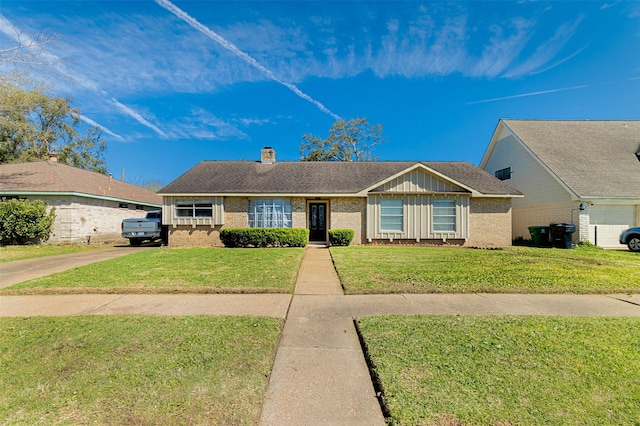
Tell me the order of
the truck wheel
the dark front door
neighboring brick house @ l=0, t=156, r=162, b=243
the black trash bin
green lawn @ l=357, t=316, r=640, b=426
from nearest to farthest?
1. green lawn @ l=357, t=316, r=640, b=426
2. the truck wheel
3. the black trash bin
4. neighboring brick house @ l=0, t=156, r=162, b=243
5. the dark front door

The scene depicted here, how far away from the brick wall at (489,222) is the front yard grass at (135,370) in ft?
44.6

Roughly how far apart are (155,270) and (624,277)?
468 inches

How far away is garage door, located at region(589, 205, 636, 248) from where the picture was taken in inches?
558

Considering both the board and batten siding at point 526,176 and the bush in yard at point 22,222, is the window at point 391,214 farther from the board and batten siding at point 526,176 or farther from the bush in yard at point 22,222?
the bush in yard at point 22,222

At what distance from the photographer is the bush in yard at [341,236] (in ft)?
45.0

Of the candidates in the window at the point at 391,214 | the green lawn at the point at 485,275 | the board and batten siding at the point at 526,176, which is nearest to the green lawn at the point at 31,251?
the green lawn at the point at 485,275

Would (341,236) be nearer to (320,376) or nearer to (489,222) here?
(489,222)

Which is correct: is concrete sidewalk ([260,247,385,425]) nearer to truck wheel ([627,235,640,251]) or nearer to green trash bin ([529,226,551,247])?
green trash bin ([529,226,551,247])

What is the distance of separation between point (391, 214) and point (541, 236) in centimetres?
767

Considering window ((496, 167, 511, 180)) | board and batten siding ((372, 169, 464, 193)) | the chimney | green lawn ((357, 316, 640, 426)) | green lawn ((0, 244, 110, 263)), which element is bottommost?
green lawn ((0, 244, 110, 263))

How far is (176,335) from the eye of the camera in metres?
3.59

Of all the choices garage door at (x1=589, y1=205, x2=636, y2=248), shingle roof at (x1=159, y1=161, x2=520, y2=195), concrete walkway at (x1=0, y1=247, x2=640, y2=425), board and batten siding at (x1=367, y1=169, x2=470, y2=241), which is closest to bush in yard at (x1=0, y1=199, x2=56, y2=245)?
shingle roof at (x1=159, y1=161, x2=520, y2=195)

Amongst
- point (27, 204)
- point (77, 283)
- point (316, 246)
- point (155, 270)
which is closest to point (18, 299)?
point (77, 283)

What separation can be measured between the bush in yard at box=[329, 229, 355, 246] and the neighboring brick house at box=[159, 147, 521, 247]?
75cm
